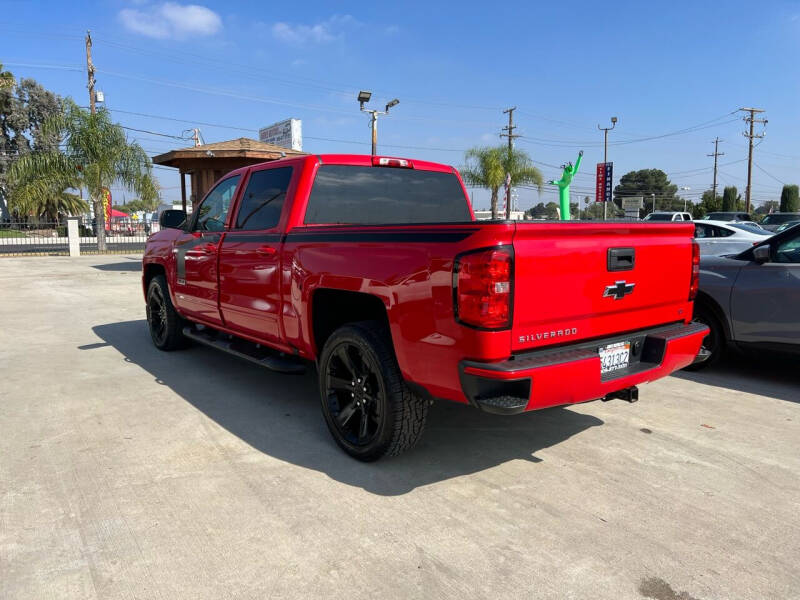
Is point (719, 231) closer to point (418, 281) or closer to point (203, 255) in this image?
point (203, 255)

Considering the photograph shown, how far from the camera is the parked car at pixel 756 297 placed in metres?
5.23

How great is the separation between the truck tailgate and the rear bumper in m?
0.09

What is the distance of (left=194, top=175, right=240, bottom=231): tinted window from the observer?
211 inches

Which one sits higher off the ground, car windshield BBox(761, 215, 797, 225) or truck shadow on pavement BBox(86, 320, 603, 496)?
car windshield BBox(761, 215, 797, 225)

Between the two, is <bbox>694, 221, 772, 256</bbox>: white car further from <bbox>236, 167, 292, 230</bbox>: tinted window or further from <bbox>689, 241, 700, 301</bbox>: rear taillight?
<bbox>236, 167, 292, 230</bbox>: tinted window

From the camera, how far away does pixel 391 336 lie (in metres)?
3.43

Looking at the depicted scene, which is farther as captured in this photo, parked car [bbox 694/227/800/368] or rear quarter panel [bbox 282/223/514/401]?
parked car [bbox 694/227/800/368]

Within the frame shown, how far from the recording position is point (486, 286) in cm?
279

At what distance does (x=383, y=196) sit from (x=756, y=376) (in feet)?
13.8

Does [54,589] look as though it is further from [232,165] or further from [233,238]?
[232,165]

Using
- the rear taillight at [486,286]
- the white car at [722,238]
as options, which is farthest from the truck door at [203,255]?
the white car at [722,238]

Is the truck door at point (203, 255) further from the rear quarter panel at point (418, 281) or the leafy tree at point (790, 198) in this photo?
the leafy tree at point (790, 198)

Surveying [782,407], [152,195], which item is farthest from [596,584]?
[152,195]

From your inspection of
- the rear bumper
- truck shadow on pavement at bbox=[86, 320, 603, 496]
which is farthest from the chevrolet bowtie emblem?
truck shadow on pavement at bbox=[86, 320, 603, 496]
